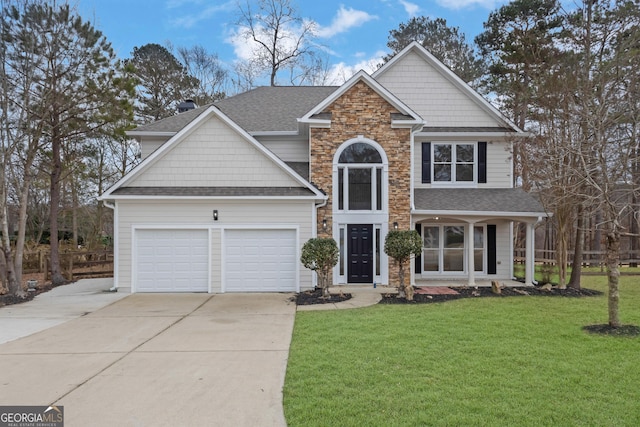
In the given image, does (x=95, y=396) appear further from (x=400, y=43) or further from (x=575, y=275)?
(x=400, y=43)

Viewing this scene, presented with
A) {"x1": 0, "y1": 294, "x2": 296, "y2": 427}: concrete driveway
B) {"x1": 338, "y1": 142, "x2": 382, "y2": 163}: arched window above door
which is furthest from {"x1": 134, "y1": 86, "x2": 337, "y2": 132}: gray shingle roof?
{"x1": 0, "y1": 294, "x2": 296, "y2": 427}: concrete driveway

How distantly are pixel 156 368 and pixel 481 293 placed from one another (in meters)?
9.34

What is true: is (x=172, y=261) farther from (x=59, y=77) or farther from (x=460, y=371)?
(x=460, y=371)

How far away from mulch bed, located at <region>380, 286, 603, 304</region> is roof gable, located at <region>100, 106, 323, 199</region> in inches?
183

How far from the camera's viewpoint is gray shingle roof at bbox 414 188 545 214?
12.7m

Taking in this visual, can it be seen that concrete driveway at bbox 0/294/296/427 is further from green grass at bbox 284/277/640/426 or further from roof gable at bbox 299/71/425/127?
roof gable at bbox 299/71/425/127

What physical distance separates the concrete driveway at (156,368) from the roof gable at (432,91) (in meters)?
9.48

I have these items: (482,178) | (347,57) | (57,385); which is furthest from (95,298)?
(347,57)

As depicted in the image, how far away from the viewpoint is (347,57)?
2495 cm

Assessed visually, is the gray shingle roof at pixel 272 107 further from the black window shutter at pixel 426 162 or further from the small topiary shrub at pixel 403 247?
the small topiary shrub at pixel 403 247

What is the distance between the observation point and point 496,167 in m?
14.3

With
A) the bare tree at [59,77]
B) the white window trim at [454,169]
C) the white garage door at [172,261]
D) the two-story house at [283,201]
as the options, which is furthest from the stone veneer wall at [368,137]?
the bare tree at [59,77]

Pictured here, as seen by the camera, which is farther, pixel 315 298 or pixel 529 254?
pixel 529 254

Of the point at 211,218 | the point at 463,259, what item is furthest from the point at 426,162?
the point at 211,218
